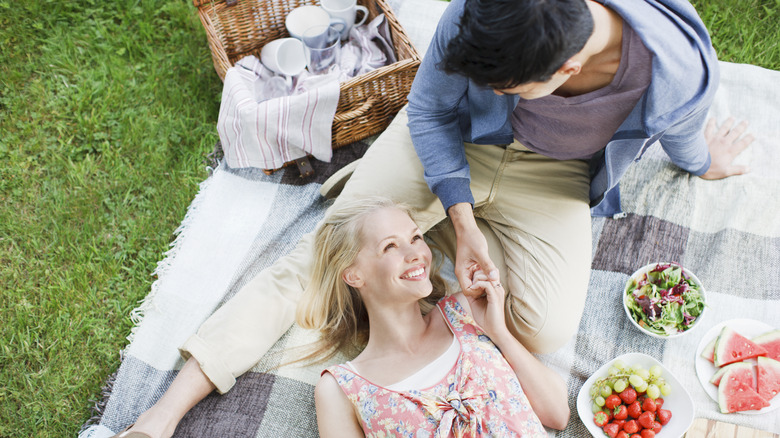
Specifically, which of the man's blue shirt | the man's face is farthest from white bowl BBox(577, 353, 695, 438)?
the man's face

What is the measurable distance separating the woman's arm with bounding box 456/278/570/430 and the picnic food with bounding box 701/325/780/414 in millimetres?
706

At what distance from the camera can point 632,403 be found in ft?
8.18

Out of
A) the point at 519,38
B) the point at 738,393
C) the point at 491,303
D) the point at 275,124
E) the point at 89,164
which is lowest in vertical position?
the point at 738,393

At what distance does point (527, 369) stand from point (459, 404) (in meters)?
0.38

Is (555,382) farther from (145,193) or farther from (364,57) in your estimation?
(145,193)

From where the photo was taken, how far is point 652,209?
3096 millimetres

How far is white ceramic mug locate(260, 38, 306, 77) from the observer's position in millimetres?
3404

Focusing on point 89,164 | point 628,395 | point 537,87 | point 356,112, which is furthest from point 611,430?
point 89,164

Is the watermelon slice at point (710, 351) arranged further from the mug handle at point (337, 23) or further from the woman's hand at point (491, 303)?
the mug handle at point (337, 23)

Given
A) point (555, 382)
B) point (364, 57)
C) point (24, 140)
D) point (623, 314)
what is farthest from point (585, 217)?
point (24, 140)

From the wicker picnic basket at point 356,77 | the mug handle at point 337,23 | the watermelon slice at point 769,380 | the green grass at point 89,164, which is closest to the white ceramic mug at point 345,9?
the mug handle at point 337,23

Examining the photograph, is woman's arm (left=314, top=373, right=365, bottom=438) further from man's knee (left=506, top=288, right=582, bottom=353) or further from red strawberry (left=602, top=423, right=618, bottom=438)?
red strawberry (left=602, top=423, right=618, bottom=438)

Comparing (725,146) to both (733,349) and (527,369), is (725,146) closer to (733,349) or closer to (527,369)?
(733,349)

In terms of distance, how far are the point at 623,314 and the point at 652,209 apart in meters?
0.61
